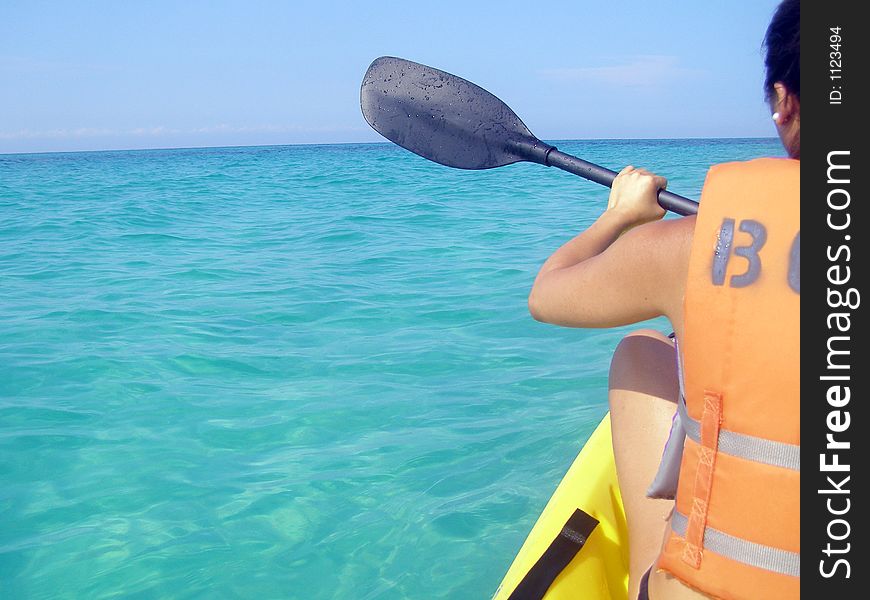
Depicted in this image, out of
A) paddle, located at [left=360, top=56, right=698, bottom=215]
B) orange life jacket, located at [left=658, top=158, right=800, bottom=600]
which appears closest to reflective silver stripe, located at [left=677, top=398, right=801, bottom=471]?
orange life jacket, located at [left=658, top=158, right=800, bottom=600]

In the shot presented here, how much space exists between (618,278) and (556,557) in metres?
0.84

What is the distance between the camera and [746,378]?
3.34ft

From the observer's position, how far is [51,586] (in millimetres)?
2762

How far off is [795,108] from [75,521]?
2886mm

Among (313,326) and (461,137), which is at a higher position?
(461,137)

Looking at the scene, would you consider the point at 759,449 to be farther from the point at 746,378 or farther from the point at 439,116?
the point at 439,116

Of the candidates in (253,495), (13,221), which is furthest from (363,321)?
(13,221)

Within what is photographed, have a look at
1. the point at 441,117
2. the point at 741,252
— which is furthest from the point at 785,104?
the point at 441,117

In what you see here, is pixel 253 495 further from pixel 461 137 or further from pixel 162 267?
pixel 162 267

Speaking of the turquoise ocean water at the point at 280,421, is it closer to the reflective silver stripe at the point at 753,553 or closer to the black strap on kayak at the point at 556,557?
the reflective silver stripe at the point at 753,553

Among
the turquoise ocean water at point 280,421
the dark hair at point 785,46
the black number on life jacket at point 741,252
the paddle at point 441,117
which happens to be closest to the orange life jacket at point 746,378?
the black number on life jacket at point 741,252

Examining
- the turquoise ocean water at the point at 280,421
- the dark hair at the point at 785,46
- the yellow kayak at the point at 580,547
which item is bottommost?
the turquoise ocean water at the point at 280,421

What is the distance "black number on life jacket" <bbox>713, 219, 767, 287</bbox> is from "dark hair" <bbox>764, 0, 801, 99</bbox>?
179 millimetres

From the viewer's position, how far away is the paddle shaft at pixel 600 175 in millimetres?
1536
